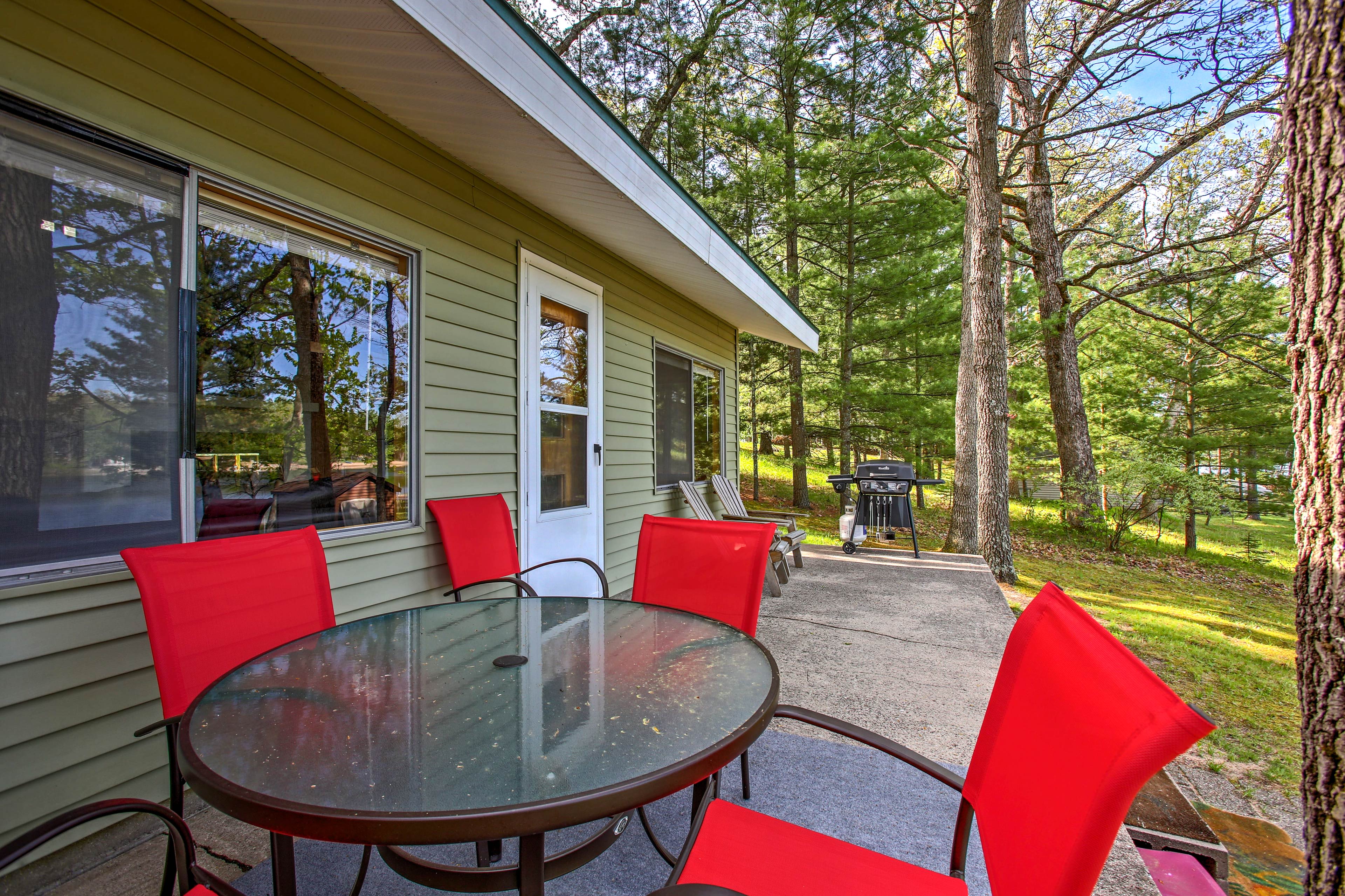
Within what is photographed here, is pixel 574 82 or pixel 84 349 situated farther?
pixel 574 82

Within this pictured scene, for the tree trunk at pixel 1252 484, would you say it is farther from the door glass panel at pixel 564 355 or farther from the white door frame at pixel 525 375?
the white door frame at pixel 525 375

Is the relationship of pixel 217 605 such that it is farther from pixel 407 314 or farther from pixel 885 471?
pixel 885 471

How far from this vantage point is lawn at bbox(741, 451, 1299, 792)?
10.5 feet

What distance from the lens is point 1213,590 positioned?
6.57 metres

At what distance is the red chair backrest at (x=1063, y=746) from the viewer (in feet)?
2.12

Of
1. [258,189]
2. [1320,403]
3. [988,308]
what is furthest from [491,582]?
[988,308]

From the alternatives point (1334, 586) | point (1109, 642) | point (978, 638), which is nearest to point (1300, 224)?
point (1334, 586)

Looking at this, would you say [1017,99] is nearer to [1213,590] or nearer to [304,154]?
[1213,590]

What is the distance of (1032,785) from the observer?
840mm

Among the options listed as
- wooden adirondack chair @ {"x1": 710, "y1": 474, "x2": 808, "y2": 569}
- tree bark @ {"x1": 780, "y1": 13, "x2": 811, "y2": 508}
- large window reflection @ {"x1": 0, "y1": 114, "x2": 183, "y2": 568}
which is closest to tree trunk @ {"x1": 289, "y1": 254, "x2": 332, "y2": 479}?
large window reflection @ {"x1": 0, "y1": 114, "x2": 183, "y2": 568}

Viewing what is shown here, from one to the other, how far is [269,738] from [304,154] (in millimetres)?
2253

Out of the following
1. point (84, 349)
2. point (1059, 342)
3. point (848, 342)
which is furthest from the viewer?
point (848, 342)

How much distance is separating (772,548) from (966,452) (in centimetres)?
357

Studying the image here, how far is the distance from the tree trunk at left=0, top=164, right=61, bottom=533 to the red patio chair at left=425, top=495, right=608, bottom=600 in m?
1.36
